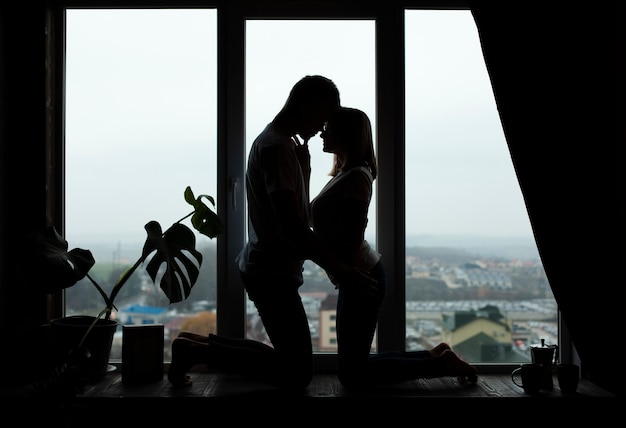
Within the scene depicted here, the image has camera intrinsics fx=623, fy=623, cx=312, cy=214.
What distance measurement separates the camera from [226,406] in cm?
227

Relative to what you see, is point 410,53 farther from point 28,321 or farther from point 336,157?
point 28,321

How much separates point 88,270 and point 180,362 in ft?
1.62

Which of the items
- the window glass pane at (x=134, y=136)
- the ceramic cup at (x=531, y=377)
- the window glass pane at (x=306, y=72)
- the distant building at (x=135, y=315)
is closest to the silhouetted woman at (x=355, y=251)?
the ceramic cup at (x=531, y=377)

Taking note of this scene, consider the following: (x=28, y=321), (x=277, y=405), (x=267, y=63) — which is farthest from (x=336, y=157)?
(x=28, y=321)

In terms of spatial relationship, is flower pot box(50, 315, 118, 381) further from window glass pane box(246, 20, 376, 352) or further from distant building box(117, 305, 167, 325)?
window glass pane box(246, 20, 376, 352)

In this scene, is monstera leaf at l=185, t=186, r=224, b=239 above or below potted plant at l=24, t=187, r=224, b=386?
above

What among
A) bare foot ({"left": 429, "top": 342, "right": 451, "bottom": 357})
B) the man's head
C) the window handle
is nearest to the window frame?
the window handle

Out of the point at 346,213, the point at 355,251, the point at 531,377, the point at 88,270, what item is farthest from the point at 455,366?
the point at 88,270

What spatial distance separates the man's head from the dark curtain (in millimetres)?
685

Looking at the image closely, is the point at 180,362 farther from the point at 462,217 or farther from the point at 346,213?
the point at 462,217

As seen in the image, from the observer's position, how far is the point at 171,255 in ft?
7.80

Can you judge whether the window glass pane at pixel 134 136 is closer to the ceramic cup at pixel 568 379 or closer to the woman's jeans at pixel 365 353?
the woman's jeans at pixel 365 353

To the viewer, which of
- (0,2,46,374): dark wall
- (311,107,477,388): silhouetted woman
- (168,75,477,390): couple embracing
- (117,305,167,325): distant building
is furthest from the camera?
(117,305,167,325): distant building

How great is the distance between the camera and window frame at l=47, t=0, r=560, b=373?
270cm
